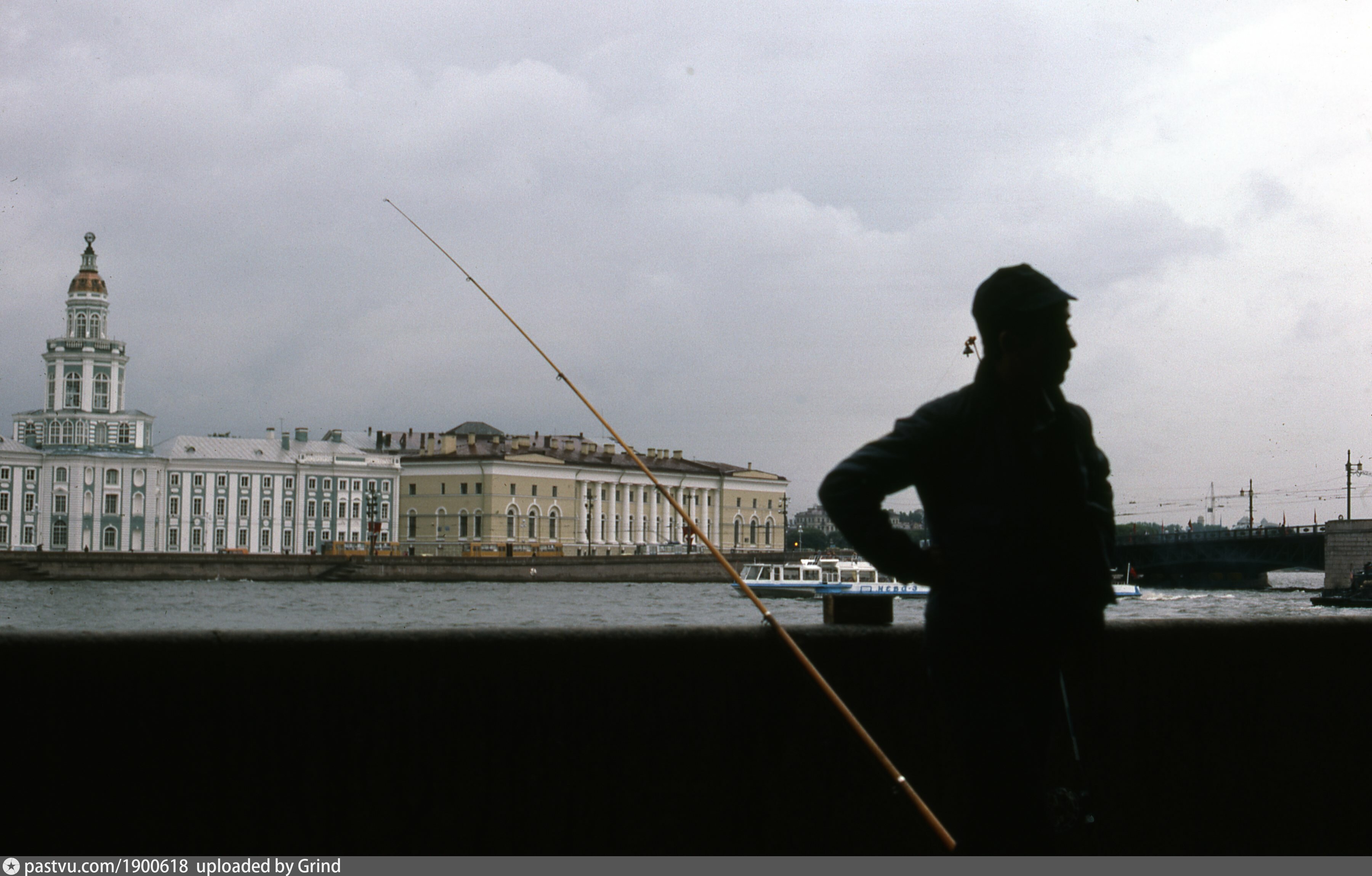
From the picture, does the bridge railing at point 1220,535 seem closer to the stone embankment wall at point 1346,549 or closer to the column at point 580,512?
the stone embankment wall at point 1346,549

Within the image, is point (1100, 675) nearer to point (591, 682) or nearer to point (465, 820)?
point (591, 682)

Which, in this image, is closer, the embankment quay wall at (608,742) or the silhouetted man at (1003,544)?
the silhouetted man at (1003,544)

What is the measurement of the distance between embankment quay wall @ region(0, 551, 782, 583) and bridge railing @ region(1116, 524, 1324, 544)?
2291 centimetres

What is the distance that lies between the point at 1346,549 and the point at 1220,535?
16798 millimetres

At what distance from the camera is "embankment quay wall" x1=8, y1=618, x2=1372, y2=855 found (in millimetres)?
2783

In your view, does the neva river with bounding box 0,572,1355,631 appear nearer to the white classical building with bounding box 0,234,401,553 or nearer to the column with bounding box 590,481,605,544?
the white classical building with bounding box 0,234,401,553

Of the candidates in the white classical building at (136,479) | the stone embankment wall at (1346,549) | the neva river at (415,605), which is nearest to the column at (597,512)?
the white classical building at (136,479)

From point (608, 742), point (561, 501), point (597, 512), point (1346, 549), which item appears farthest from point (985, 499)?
point (597, 512)

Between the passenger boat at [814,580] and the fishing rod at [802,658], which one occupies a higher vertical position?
the fishing rod at [802,658]

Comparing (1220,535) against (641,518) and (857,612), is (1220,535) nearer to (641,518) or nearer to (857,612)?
(641,518)

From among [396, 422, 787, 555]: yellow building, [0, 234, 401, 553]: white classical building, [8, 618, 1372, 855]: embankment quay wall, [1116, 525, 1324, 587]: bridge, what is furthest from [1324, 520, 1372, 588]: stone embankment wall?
[0, 234, 401, 553]: white classical building

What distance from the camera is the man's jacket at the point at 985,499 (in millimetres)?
2148

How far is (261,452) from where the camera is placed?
100500 mm

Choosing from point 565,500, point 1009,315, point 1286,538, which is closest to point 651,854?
point 1009,315
